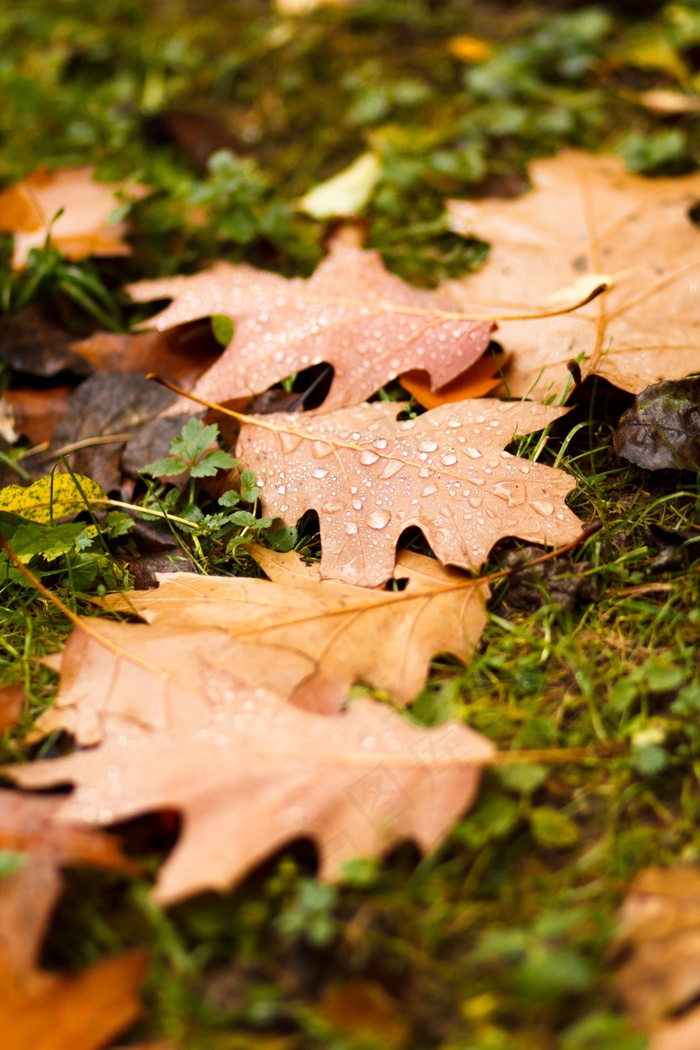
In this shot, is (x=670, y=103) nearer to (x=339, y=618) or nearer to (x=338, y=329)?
(x=338, y=329)

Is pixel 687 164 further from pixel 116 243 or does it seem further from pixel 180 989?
pixel 180 989

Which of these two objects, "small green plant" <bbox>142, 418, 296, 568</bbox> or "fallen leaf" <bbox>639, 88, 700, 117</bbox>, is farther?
"fallen leaf" <bbox>639, 88, 700, 117</bbox>

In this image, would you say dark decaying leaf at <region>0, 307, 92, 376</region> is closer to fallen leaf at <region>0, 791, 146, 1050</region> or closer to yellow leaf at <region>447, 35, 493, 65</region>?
fallen leaf at <region>0, 791, 146, 1050</region>

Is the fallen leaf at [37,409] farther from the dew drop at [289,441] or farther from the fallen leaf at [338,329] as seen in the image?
the dew drop at [289,441]

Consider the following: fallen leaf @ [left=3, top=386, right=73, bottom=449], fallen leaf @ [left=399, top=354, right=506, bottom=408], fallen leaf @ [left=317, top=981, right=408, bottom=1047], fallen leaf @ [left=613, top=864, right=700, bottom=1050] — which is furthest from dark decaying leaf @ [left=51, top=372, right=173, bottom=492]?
fallen leaf @ [left=613, top=864, right=700, bottom=1050]

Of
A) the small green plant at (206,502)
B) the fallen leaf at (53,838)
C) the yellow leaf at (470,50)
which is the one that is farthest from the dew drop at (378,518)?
the yellow leaf at (470,50)

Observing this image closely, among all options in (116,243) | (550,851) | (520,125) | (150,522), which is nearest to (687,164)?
(520,125)
